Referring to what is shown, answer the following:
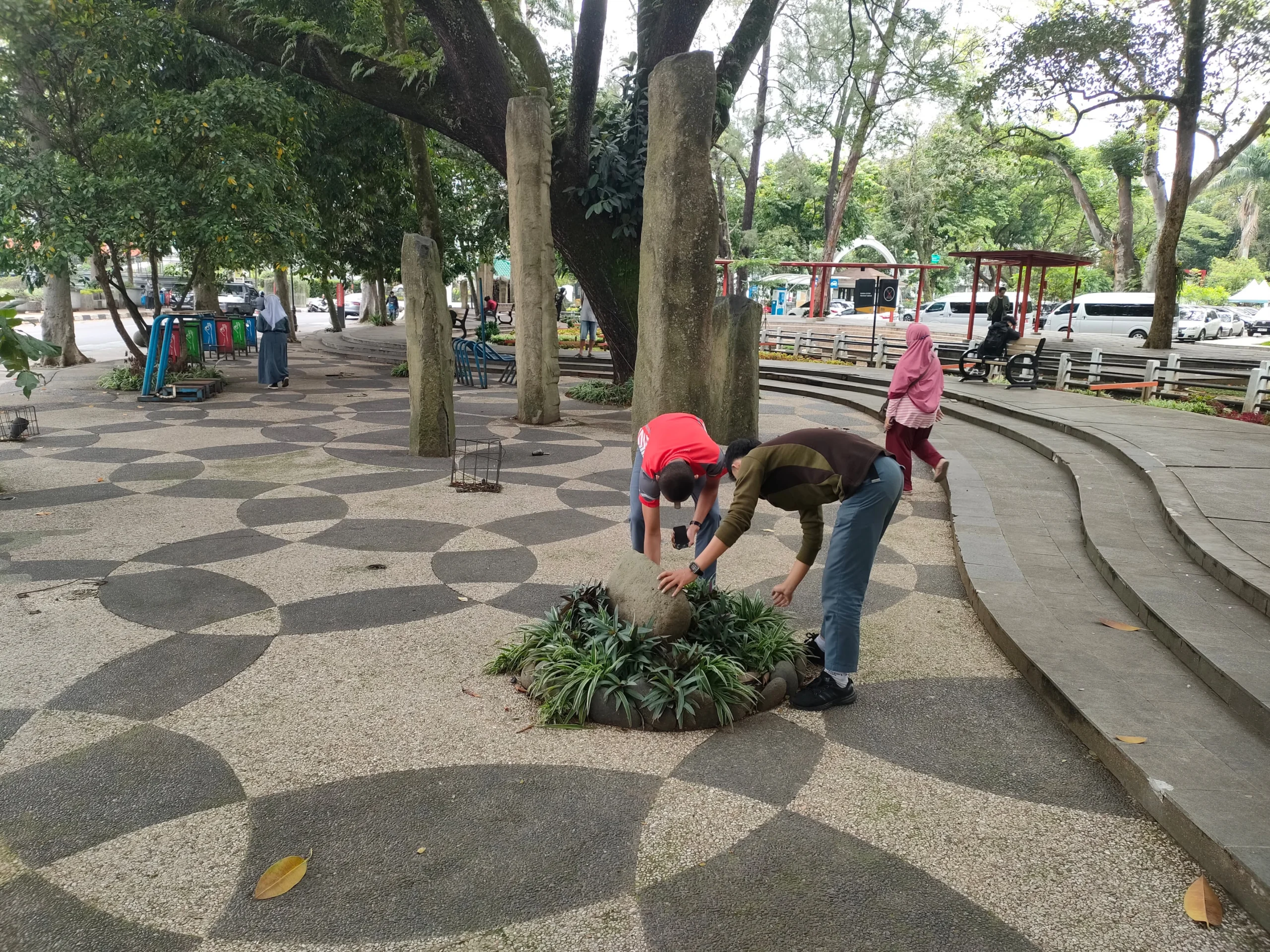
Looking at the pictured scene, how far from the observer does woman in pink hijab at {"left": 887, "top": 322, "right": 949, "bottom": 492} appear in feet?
23.3

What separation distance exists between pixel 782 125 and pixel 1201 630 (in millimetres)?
27314

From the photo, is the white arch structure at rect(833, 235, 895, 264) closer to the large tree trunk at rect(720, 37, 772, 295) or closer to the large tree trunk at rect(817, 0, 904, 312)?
the large tree trunk at rect(817, 0, 904, 312)

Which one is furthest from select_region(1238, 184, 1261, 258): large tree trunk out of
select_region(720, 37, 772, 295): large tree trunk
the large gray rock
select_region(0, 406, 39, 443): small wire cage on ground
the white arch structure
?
select_region(0, 406, 39, 443): small wire cage on ground

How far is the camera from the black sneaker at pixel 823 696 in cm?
357

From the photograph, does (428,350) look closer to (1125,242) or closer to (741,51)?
(741,51)

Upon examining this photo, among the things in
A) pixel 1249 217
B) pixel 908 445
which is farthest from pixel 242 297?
pixel 1249 217

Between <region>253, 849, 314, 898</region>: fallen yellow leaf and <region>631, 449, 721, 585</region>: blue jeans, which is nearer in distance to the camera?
<region>253, 849, 314, 898</region>: fallen yellow leaf

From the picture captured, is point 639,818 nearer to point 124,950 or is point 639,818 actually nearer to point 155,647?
point 124,950

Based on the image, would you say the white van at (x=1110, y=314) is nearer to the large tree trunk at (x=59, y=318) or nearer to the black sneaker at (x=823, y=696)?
the large tree trunk at (x=59, y=318)

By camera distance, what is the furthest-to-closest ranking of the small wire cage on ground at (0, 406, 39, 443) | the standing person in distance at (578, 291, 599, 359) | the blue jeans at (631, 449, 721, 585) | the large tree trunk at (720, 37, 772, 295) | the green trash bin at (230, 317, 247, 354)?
the large tree trunk at (720, 37, 772, 295), the standing person in distance at (578, 291, 599, 359), the green trash bin at (230, 317, 247, 354), the small wire cage on ground at (0, 406, 39, 443), the blue jeans at (631, 449, 721, 585)

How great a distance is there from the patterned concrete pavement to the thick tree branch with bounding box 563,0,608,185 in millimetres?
7372

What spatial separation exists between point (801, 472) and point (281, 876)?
2.29 meters

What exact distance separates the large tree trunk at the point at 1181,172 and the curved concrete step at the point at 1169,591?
486 inches

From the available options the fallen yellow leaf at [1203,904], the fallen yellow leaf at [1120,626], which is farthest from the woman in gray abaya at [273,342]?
the fallen yellow leaf at [1203,904]
